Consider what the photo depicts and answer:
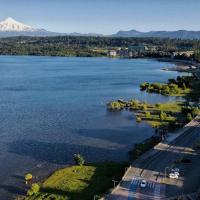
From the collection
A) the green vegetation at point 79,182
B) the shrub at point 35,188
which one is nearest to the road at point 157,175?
the green vegetation at point 79,182

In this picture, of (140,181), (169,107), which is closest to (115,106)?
(169,107)

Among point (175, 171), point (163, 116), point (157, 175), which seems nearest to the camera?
point (157, 175)

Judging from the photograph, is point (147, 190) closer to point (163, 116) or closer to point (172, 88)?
point (163, 116)

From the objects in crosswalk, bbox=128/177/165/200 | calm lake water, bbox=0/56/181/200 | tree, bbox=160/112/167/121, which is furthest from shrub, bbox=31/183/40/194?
tree, bbox=160/112/167/121

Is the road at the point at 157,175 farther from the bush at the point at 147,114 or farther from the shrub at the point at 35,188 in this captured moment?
the bush at the point at 147,114

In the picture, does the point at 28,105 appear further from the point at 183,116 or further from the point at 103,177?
the point at 103,177

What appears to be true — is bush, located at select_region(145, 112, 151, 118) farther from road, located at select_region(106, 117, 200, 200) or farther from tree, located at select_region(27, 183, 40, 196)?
tree, located at select_region(27, 183, 40, 196)
